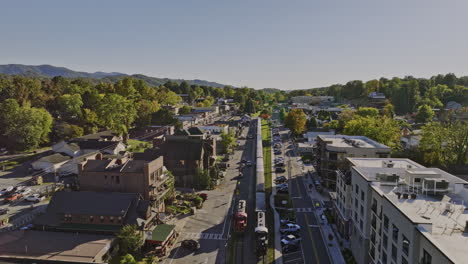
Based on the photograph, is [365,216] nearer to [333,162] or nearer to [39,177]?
[333,162]

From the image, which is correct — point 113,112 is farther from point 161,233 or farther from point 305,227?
point 305,227

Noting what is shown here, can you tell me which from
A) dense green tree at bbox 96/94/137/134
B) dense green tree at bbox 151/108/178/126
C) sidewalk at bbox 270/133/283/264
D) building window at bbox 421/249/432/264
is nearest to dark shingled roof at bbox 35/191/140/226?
sidewalk at bbox 270/133/283/264

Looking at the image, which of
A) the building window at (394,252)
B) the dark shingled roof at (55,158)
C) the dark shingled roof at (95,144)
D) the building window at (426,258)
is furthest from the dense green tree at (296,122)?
the building window at (426,258)

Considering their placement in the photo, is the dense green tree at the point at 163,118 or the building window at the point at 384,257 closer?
the building window at the point at 384,257

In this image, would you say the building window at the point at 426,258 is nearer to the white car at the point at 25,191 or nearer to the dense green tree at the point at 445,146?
the dense green tree at the point at 445,146

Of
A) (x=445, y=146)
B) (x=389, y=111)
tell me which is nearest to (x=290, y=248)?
(x=445, y=146)
